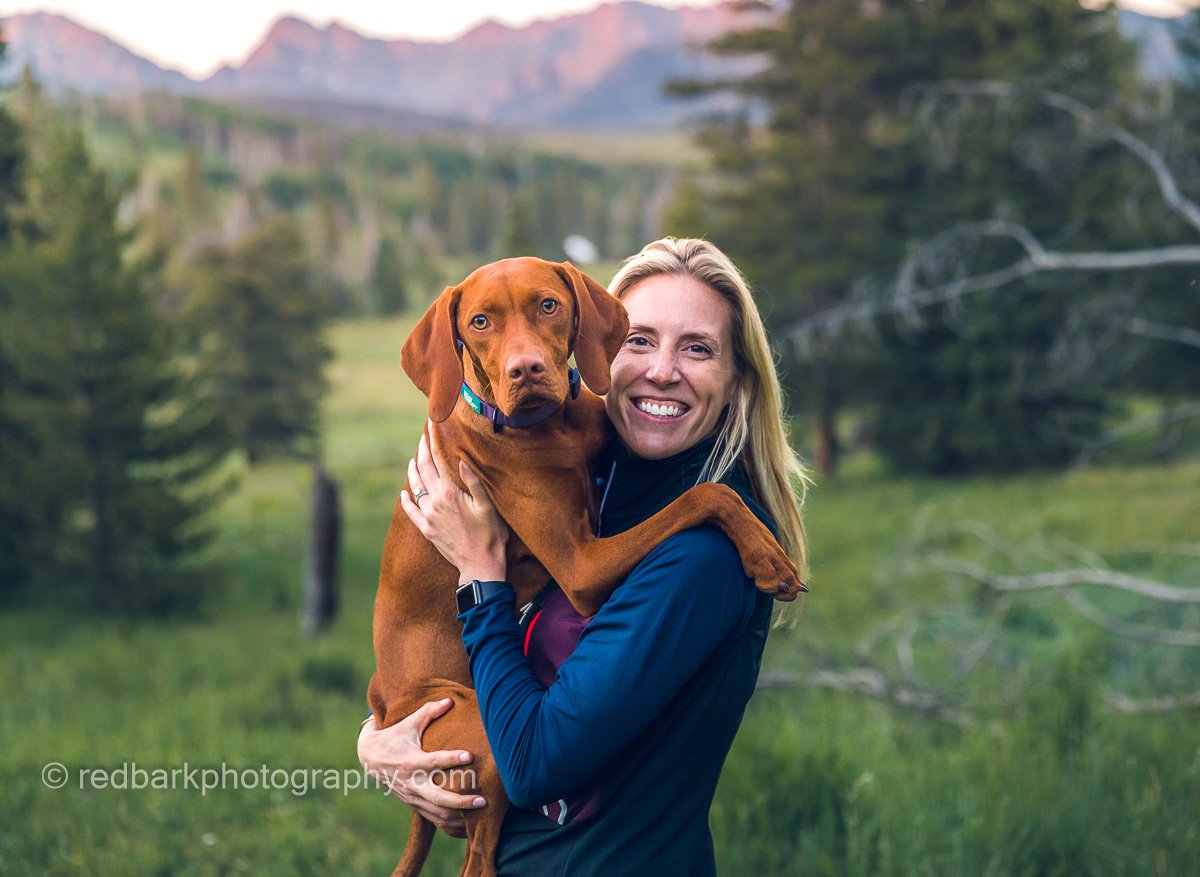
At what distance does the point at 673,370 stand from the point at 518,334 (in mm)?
350

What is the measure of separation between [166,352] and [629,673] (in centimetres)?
1217

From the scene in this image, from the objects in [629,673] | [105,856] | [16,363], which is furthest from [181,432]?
[629,673]

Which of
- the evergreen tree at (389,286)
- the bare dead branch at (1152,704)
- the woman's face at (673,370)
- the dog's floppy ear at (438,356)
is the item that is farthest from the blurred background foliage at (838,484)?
the evergreen tree at (389,286)

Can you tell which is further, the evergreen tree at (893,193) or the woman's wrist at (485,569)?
the evergreen tree at (893,193)

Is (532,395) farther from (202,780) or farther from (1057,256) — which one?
(202,780)

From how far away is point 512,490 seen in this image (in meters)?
2.37

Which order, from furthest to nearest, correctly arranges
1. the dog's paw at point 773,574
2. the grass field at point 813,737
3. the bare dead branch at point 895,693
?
the bare dead branch at point 895,693 → the grass field at point 813,737 → the dog's paw at point 773,574

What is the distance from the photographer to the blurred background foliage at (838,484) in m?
4.86

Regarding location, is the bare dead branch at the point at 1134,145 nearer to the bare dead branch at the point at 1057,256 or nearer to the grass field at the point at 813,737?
the bare dead branch at the point at 1057,256

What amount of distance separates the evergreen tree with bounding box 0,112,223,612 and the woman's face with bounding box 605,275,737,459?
11.4 metres

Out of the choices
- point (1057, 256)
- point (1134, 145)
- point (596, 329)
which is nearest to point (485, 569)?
point (596, 329)

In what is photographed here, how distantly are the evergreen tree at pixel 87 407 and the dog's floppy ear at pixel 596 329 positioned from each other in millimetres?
11397

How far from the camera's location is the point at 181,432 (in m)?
13.0

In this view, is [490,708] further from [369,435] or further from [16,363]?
[369,435]
